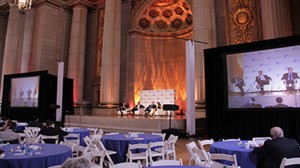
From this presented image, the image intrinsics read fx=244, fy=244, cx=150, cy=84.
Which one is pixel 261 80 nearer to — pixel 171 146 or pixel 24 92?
pixel 171 146

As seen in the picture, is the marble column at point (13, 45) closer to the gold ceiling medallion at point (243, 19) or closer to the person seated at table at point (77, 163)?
the gold ceiling medallion at point (243, 19)

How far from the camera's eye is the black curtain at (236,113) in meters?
7.09

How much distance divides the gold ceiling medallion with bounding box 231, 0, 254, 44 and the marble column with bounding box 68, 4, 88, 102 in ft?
34.5

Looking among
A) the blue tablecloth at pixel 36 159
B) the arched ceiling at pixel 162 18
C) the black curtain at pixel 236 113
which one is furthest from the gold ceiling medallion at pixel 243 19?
the blue tablecloth at pixel 36 159

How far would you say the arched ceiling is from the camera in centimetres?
1695

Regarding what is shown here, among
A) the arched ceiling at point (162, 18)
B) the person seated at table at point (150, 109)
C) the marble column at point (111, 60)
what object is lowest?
the person seated at table at point (150, 109)

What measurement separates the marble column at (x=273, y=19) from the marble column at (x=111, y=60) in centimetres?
784

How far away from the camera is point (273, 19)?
10.4 m

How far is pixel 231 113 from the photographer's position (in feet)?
27.0

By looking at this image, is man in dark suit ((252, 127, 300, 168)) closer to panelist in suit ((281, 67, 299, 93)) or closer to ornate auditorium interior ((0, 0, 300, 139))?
panelist in suit ((281, 67, 299, 93))

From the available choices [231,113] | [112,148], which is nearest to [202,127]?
[231,113]

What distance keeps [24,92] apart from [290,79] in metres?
13.7

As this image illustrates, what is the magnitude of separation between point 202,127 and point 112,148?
6.05 meters

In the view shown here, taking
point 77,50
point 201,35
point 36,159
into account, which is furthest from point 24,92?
point 36,159
